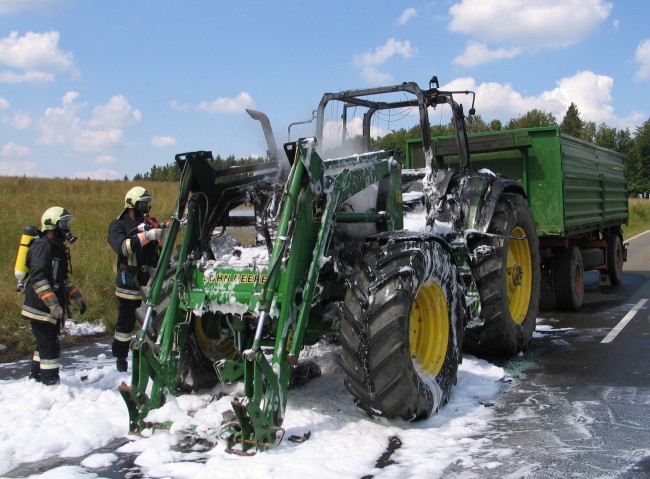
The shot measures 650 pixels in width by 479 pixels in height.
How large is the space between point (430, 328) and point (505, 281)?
169cm

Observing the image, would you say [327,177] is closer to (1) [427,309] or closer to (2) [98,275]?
(1) [427,309]

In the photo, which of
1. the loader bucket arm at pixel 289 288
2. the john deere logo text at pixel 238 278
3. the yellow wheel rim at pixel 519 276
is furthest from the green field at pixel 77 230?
the yellow wheel rim at pixel 519 276

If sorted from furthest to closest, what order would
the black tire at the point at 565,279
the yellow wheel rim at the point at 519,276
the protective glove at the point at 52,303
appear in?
the black tire at the point at 565,279 → the yellow wheel rim at the point at 519,276 → the protective glove at the point at 52,303

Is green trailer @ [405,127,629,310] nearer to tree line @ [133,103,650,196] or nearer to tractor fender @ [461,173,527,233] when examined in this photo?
tractor fender @ [461,173,527,233]

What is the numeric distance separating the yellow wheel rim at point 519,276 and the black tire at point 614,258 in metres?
5.78

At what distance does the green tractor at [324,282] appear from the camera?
4559mm

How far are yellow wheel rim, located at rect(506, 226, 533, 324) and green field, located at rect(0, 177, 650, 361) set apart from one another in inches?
212

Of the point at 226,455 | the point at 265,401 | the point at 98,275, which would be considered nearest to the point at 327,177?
the point at 265,401

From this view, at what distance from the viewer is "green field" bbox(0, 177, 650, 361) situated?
29.1ft

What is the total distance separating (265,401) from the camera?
4230mm

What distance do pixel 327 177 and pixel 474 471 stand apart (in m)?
2.29

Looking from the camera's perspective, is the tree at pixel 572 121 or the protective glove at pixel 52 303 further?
the tree at pixel 572 121

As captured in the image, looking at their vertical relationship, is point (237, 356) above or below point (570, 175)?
below

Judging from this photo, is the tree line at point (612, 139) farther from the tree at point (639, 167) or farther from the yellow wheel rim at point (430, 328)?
the yellow wheel rim at point (430, 328)
